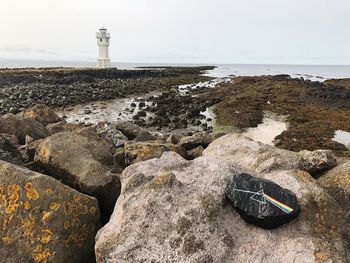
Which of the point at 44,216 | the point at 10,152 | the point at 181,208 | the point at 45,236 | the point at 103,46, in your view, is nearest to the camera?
the point at 181,208

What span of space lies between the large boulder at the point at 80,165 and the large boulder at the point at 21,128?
373 centimetres

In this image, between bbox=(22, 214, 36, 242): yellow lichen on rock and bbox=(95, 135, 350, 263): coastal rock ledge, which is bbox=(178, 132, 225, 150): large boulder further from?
bbox=(22, 214, 36, 242): yellow lichen on rock

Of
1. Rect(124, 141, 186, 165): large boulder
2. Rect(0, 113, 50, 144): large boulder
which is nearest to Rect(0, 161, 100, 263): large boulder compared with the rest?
Rect(124, 141, 186, 165): large boulder

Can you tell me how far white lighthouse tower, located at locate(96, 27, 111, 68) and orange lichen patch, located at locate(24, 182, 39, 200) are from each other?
3597 inches

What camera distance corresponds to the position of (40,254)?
5.22m

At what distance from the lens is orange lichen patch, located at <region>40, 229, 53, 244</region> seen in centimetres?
529

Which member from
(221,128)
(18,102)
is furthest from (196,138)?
(18,102)

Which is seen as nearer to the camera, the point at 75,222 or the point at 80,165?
the point at 75,222

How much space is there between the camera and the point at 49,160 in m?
7.79

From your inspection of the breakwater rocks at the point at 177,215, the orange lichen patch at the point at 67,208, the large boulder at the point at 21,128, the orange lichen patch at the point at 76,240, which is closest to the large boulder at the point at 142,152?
the breakwater rocks at the point at 177,215

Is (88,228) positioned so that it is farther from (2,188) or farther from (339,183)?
(339,183)

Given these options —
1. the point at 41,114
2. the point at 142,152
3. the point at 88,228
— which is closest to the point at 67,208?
the point at 88,228

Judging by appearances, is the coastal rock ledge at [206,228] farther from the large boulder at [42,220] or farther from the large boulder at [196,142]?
the large boulder at [196,142]

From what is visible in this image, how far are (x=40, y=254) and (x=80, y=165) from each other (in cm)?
249
